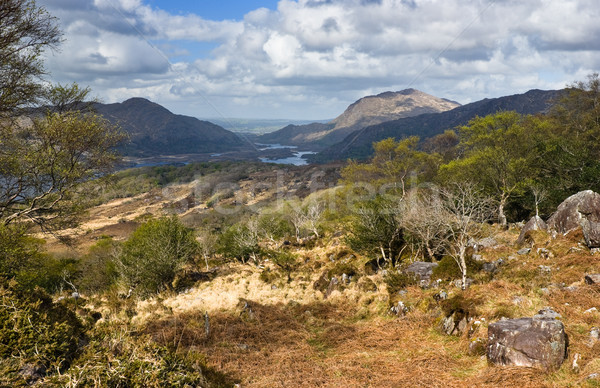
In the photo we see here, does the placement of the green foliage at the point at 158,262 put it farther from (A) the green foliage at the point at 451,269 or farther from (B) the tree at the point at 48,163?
(A) the green foliage at the point at 451,269

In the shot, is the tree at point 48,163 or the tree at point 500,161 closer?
the tree at point 48,163

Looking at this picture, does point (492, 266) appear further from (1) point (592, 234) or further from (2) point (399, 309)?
(2) point (399, 309)

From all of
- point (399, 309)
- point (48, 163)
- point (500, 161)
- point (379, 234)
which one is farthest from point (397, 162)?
point (48, 163)

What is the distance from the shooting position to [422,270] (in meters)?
20.0

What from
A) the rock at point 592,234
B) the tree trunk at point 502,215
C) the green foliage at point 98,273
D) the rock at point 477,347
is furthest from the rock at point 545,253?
the green foliage at point 98,273

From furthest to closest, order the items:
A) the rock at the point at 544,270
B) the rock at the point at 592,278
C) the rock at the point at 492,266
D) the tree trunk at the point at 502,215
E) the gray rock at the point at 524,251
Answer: the tree trunk at the point at 502,215 < the gray rock at the point at 524,251 < the rock at the point at 492,266 < the rock at the point at 544,270 < the rock at the point at 592,278

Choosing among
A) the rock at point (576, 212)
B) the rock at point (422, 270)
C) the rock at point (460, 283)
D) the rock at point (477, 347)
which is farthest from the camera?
the rock at point (576, 212)

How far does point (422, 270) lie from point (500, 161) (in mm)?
21657

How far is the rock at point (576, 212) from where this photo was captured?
2125cm

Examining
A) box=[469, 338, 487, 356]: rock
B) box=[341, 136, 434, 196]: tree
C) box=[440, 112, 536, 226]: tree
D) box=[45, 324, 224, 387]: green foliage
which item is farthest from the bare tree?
box=[341, 136, 434, 196]: tree

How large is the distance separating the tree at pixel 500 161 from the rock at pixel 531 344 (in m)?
24.6

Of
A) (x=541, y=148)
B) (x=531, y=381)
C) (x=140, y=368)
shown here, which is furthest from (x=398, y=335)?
(x=541, y=148)

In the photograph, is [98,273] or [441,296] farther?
[98,273]

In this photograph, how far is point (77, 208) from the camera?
15.0 m
